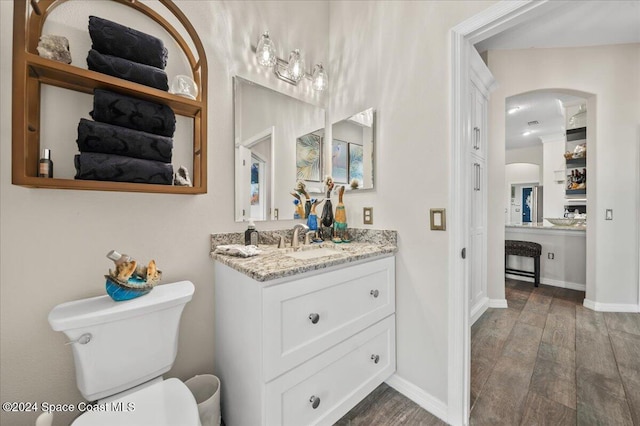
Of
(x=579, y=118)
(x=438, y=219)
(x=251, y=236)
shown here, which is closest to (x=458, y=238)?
(x=438, y=219)

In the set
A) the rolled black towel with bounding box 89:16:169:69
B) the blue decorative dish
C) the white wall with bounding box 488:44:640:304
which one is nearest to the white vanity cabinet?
the blue decorative dish

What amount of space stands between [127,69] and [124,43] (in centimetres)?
12

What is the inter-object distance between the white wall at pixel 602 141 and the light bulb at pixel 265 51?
2831 millimetres

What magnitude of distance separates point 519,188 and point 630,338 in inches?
242

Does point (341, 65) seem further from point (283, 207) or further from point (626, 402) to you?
point (626, 402)

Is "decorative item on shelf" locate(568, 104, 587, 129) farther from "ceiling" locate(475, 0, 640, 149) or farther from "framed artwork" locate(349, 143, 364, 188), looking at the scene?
"framed artwork" locate(349, 143, 364, 188)

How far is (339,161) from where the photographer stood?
2004 millimetres

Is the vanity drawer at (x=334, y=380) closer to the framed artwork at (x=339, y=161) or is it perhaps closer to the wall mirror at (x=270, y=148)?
the wall mirror at (x=270, y=148)

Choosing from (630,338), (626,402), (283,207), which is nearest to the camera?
(626,402)

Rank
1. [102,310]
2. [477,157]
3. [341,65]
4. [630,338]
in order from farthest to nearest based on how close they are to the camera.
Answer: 1. [477,157]
2. [630,338]
3. [341,65]
4. [102,310]

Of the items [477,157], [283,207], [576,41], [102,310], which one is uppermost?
[576,41]

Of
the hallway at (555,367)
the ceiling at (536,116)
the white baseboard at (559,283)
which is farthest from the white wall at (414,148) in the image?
the white baseboard at (559,283)

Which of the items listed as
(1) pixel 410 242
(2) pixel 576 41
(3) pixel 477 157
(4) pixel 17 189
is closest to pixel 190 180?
(4) pixel 17 189

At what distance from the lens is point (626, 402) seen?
1.50 metres
